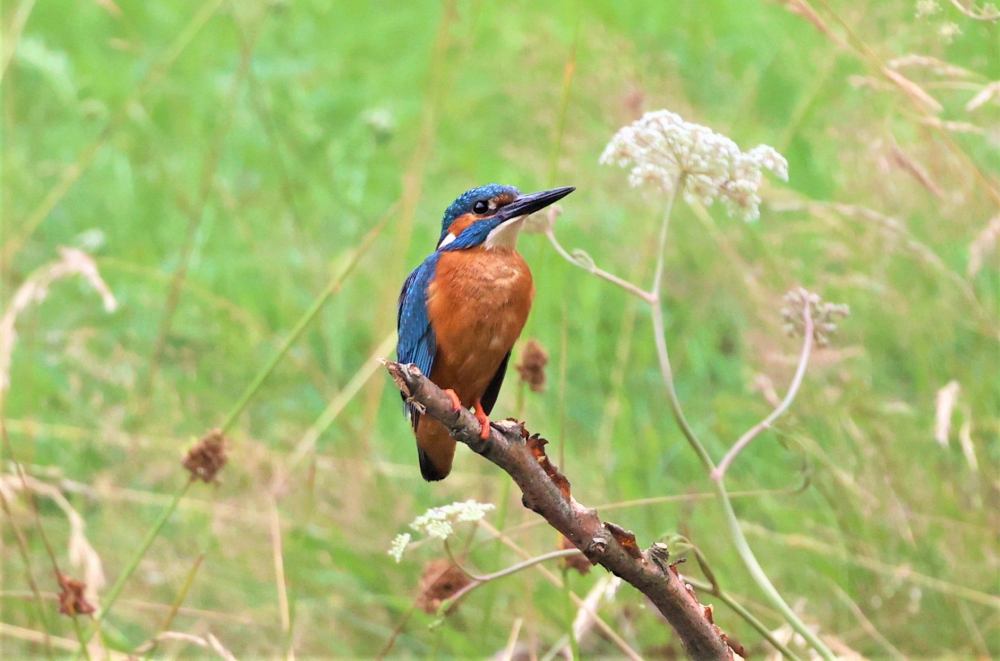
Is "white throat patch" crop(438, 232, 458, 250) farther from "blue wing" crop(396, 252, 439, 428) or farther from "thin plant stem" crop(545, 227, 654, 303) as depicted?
"thin plant stem" crop(545, 227, 654, 303)

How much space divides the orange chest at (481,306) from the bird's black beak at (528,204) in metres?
0.08

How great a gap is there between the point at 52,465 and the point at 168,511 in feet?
6.65

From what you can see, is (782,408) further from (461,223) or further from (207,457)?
(207,457)

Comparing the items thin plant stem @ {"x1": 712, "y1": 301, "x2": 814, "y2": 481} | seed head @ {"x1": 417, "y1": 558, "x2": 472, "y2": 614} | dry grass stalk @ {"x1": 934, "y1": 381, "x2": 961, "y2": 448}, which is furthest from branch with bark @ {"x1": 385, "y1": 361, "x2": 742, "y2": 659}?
dry grass stalk @ {"x1": 934, "y1": 381, "x2": 961, "y2": 448}

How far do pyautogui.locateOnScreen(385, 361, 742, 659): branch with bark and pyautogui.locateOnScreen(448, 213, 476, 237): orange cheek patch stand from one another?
0.87 metres

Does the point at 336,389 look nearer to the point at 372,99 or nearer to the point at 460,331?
the point at 460,331

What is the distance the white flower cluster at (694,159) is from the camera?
6.49 feet

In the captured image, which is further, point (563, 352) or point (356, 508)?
point (356, 508)

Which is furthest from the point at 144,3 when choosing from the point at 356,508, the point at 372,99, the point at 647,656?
the point at 647,656

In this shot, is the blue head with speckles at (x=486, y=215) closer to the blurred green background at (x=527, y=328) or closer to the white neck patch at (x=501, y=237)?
the white neck patch at (x=501, y=237)

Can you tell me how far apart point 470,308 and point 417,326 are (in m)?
0.14

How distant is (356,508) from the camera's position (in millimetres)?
3662

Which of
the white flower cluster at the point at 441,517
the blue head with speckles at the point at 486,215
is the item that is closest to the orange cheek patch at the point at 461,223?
the blue head with speckles at the point at 486,215

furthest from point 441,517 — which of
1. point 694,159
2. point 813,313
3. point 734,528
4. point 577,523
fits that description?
point 813,313
